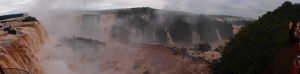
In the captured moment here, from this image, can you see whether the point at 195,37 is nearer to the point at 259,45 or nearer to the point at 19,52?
the point at 259,45

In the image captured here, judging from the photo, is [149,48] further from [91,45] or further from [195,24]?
[195,24]

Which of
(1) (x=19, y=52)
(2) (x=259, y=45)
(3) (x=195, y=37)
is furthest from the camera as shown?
(3) (x=195, y=37)

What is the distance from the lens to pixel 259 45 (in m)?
41.6

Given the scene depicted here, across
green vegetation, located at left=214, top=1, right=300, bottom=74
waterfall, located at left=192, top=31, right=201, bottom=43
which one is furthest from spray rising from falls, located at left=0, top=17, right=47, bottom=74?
waterfall, located at left=192, top=31, right=201, bottom=43

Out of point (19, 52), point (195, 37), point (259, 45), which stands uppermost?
point (19, 52)

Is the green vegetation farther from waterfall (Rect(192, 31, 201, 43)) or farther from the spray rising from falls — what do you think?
waterfall (Rect(192, 31, 201, 43))

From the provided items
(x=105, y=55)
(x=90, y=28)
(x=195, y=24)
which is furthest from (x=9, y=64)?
(x=195, y=24)

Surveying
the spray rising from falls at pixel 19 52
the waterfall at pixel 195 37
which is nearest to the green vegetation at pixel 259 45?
the spray rising from falls at pixel 19 52

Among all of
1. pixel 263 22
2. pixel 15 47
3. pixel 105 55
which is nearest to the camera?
pixel 15 47

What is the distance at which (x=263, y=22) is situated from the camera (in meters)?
51.8

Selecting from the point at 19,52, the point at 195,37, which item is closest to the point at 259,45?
the point at 19,52

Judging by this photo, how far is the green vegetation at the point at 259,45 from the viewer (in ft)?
126

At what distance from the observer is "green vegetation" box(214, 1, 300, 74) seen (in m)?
38.5

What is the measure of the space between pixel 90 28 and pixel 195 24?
33497 millimetres
